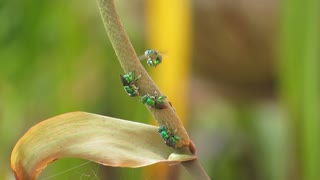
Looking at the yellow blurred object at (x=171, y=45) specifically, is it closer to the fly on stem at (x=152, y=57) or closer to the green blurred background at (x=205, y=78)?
the green blurred background at (x=205, y=78)

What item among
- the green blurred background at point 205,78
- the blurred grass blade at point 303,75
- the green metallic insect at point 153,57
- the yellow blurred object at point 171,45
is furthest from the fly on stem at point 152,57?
the yellow blurred object at point 171,45

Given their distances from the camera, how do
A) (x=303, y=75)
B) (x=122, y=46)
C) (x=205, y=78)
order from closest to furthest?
(x=122, y=46) → (x=303, y=75) → (x=205, y=78)

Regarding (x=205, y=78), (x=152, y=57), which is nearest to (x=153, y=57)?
(x=152, y=57)

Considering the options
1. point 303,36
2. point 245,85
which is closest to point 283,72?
point 303,36

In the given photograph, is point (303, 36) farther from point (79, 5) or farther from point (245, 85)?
point (245, 85)

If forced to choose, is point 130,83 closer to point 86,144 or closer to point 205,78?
point 86,144

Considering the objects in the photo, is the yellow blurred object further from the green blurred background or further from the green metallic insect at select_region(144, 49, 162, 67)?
the green metallic insect at select_region(144, 49, 162, 67)

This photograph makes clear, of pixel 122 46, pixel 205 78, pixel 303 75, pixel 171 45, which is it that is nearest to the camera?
pixel 122 46
